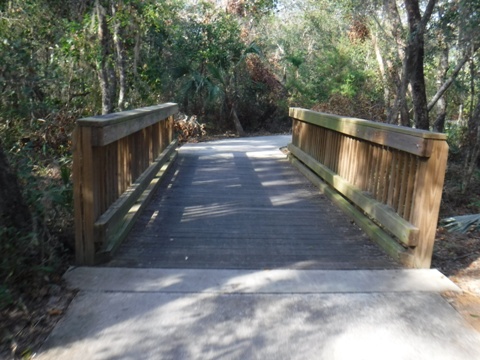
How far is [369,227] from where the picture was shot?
5723 millimetres

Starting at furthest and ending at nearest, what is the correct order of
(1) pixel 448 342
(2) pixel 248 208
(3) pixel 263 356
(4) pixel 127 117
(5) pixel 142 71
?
(5) pixel 142 71
(2) pixel 248 208
(4) pixel 127 117
(1) pixel 448 342
(3) pixel 263 356

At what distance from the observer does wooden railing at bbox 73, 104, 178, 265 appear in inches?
174

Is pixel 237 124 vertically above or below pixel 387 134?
below

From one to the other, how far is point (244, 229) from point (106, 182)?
1.73 m

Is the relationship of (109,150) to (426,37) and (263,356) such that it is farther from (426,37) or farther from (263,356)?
(426,37)

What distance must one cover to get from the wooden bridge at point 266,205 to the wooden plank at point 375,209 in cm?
1

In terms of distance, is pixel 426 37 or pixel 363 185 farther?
pixel 426 37

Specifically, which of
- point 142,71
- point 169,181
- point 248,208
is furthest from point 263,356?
point 142,71

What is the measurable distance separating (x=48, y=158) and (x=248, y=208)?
5.48 m

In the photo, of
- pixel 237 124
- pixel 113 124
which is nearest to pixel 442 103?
pixel 237 124

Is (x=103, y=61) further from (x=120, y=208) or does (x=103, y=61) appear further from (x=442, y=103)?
(x=442, y=103)

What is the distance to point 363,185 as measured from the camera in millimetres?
6387

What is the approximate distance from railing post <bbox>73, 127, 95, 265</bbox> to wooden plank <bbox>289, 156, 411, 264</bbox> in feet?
9.23

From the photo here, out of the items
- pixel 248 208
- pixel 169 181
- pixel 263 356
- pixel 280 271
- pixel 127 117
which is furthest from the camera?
pixel 169 181
